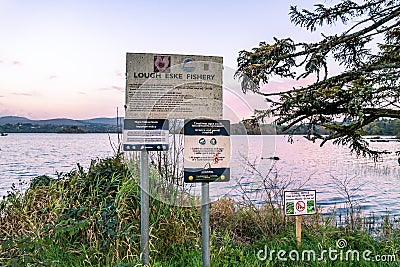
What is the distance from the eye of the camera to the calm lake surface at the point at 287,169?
404cm

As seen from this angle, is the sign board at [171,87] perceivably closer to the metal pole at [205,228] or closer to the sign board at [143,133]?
the sign board at [143,133]

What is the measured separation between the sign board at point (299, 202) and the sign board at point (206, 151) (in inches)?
40.4

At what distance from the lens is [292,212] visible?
4457 mm

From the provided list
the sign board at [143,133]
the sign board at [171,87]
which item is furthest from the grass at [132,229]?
the sign board at [171,87]

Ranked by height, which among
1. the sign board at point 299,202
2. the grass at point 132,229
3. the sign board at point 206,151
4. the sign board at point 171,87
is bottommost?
the grass at point 132,229

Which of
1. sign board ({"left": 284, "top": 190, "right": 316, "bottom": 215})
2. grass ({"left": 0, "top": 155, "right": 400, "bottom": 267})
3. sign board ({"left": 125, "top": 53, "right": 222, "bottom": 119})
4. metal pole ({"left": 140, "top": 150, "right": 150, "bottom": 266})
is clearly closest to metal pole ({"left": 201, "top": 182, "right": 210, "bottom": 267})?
grass ({"left": 0, "top": 155, "right": 400, "bottom": 267})

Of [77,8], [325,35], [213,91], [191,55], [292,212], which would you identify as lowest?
[292,212]

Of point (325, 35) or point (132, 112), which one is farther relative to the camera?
point (325, 35)

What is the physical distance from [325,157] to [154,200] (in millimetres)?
9051

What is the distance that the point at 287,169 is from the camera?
9.39m

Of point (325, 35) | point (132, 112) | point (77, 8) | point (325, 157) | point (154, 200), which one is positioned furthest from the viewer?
point (325, 157)

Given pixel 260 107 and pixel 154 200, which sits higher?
pixel 260 107

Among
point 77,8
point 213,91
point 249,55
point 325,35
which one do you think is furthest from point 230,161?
point 77,8

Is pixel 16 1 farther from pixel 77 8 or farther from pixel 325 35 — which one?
pixel 325 35
